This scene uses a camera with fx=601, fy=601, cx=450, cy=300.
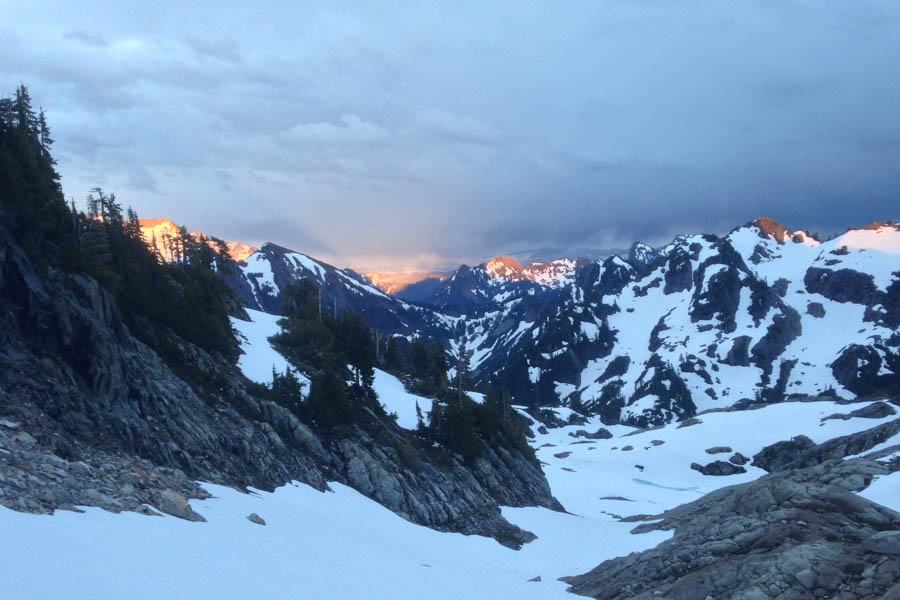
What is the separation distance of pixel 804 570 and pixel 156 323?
32416 millimetres

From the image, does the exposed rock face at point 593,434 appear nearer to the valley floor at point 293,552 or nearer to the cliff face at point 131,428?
the valley floor at point 293,552

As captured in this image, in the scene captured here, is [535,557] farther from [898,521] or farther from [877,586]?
[877,586]

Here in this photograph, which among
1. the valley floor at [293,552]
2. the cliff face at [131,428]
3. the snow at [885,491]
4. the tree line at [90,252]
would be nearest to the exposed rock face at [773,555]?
the valley floor at [293,552]

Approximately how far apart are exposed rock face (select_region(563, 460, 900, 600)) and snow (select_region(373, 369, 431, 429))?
2622cm

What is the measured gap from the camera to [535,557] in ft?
110

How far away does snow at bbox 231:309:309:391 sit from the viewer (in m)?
41.4

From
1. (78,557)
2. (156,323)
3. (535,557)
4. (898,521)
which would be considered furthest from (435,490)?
(78,557)

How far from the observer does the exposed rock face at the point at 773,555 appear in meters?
15.7

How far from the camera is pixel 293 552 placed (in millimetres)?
19500

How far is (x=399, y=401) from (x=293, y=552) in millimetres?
36775

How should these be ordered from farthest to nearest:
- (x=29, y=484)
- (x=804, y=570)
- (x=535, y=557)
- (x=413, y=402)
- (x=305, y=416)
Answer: (x=413, y=402) < (x=305, y=416) < (x=535, y=557) < (x=804, y=570) < (x=29, y=484)

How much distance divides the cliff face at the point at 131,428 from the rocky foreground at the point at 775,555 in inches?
547

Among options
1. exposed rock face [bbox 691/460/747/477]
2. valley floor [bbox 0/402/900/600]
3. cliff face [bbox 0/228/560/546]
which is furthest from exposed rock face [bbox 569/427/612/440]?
cliff face [bbox 0/228/560/546]

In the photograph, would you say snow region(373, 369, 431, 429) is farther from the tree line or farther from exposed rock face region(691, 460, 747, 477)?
exposed rock face region(691, 460, 747, 477)
